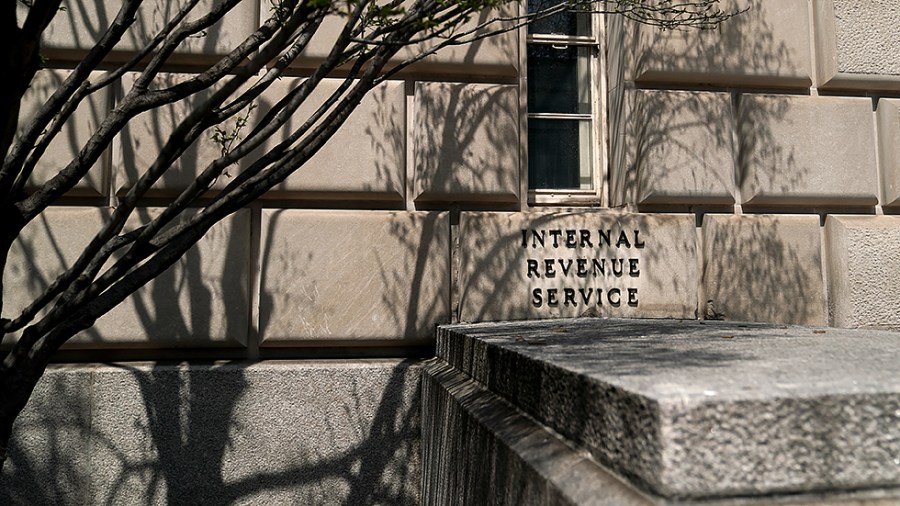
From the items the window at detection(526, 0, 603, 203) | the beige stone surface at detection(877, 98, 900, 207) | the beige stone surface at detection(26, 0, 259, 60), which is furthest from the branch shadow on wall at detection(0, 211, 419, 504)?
the beige stone surface at detection(877, 98, 900, 207)

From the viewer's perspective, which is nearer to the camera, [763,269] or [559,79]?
[763,269]

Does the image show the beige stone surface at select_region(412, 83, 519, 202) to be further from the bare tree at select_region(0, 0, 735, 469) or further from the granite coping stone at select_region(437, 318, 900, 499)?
the granite coping stone at select_region(437, 318, 900, 499)

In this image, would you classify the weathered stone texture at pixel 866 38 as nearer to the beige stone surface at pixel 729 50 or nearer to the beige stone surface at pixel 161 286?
the beige stone surface at pixel 729 50

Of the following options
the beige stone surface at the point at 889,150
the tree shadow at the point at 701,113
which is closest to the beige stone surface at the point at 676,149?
the tree shadow at the point at 701,113

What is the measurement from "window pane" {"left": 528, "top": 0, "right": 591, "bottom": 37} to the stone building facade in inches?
0.9

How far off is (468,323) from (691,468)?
3077mm

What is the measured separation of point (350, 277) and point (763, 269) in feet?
9.86

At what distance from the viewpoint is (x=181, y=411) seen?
4074 mm

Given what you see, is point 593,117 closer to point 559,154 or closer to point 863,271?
Result: point 559,154

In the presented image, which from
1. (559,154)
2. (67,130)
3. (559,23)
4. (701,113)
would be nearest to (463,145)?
(559,154)

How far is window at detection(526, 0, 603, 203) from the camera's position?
4859mm

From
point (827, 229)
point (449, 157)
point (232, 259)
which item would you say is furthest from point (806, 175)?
point (232, 259)

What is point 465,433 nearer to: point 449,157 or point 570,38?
point 449,157

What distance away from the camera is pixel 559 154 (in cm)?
489
